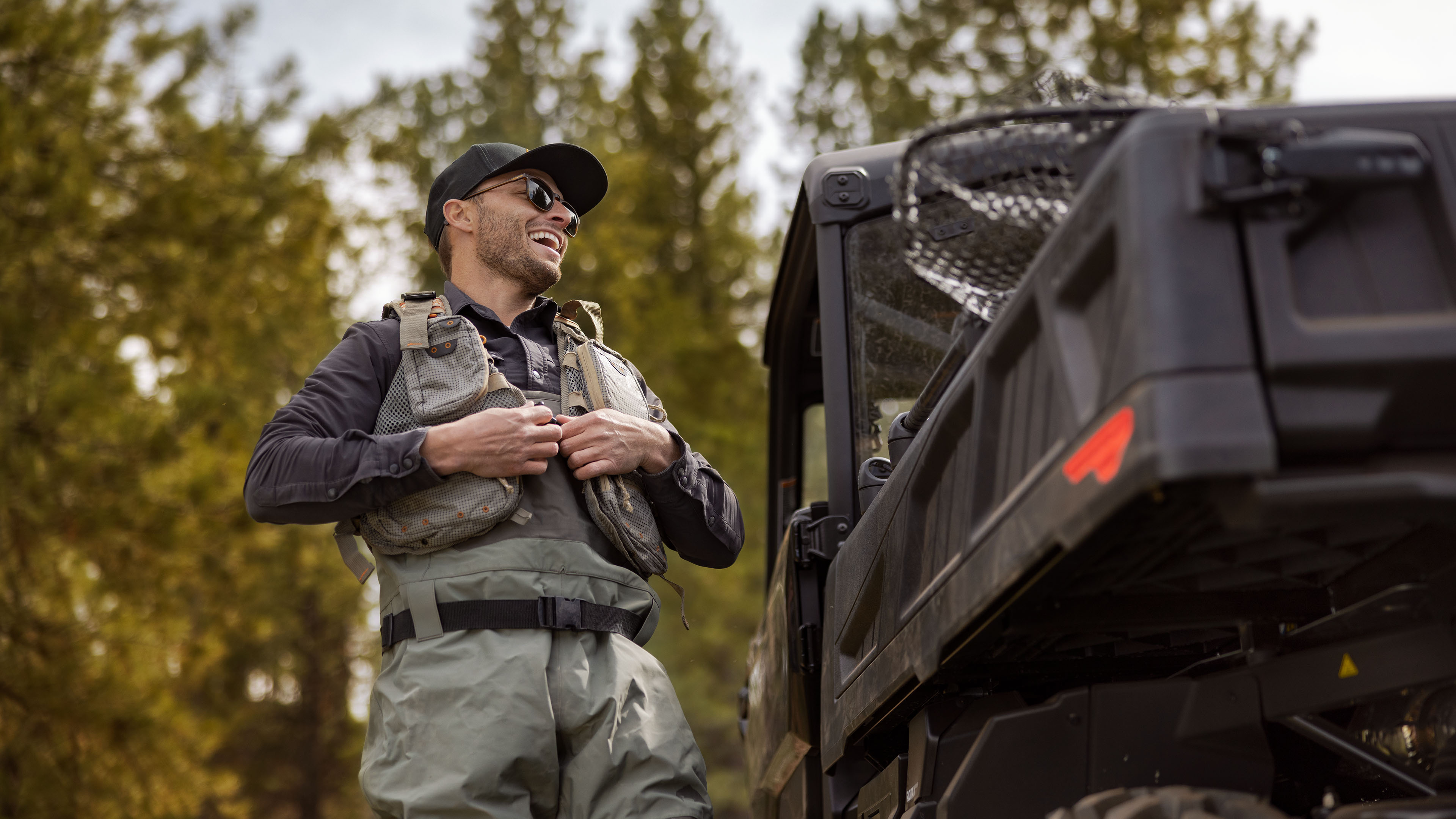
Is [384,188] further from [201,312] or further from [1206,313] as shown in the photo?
[1206,313]

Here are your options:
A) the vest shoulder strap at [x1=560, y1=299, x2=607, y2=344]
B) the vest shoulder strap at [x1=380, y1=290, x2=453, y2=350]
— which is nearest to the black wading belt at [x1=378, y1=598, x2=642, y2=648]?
the vest shoulder strap at [x1=380, y1=290, x2=453, y2=350]

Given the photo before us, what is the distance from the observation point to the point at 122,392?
845 centimetres

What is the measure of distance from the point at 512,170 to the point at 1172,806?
2232 millimetres

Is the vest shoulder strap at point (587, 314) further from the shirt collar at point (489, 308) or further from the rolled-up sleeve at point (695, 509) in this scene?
the rolled-up sleeve at point (695, 509)

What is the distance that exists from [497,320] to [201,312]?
7415mm

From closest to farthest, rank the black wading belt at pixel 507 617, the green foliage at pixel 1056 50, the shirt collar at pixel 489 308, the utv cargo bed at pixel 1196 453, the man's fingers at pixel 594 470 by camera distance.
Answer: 1. the utv cargo bed at pixel 1196 453
2. the black wading belt at pixel 507 617
3. the man's fingers at pixel 594 470
4. the shirt collar at pixel 489 308
5. the green foliage at pixel 1056 50

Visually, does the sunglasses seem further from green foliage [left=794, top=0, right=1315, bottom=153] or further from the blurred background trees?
green foliage [left=794, top=0, right=1315, bottom=153]

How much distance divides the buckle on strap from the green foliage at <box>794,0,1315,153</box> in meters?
11.3

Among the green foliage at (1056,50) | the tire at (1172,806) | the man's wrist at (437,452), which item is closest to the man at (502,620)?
the man's wrist at (437,452)

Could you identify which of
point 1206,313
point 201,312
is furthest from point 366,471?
point 201,312

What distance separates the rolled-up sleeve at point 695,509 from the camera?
299 cm

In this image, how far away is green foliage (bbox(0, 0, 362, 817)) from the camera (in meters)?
7.91

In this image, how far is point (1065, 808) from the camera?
2023 mm

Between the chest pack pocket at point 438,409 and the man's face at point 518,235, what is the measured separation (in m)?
0.31
